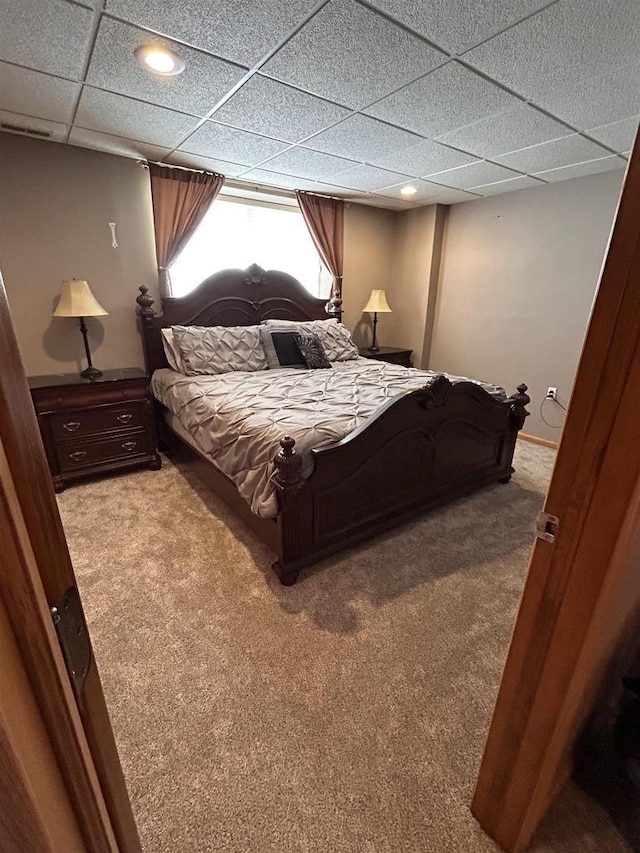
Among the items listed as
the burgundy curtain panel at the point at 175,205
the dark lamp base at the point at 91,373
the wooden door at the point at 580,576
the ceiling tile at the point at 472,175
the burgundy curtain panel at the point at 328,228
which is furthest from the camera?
the burgundy curtain panel at the point at 328,228

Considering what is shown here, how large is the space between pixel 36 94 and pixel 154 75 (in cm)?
73

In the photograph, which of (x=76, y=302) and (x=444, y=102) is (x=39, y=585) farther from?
(x=76, y=302)

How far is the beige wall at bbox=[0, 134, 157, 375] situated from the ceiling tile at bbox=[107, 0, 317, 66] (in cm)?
179

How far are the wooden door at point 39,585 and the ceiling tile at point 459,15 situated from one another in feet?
6.10

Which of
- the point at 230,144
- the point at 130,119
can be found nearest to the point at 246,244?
the point at 230,144

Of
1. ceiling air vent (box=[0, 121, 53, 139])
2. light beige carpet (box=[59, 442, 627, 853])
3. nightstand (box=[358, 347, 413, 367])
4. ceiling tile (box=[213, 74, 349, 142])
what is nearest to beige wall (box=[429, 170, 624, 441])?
nightstand (box=[358, 347, 413, 367])

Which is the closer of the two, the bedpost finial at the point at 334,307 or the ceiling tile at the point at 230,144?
the ceiling tile at the point at 230,144

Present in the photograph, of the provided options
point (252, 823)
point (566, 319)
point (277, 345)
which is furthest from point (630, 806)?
point (566, 319)

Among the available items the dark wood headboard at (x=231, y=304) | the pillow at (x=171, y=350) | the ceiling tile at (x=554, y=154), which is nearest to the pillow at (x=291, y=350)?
the dark wood headboard at (x=231, y=304)

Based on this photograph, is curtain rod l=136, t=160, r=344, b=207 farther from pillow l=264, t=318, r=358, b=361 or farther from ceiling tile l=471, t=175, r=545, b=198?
ceiling tile l=471, t=175, r=545, b=198

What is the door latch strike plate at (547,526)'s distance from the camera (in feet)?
2.59

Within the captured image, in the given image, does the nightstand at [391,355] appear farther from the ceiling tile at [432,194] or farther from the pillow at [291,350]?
the ceiling tile at [432,194]

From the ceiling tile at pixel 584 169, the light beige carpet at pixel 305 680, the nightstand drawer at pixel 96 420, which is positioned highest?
the ceiling tile at pixel 584 169

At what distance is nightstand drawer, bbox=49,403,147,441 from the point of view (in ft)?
9.11
